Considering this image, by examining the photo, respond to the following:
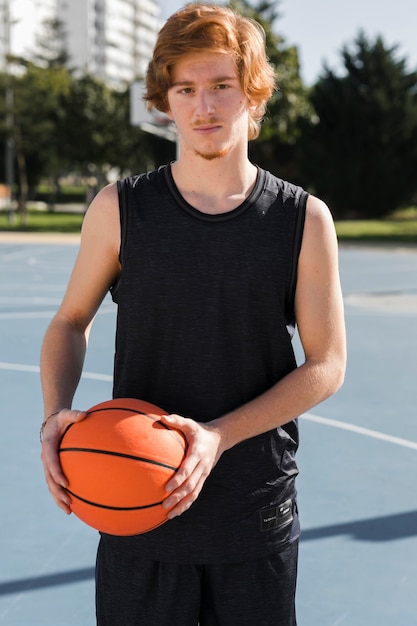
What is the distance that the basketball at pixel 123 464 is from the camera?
1.94 m

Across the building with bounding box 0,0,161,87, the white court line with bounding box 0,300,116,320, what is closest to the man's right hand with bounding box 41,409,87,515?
the white court line with bounding box 0,300,116,320

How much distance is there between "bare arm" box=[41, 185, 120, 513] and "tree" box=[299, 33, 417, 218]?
3806 centimetres

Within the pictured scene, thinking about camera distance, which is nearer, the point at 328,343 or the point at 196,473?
the point at 196,473

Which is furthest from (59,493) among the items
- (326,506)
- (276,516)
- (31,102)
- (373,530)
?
(31,102)

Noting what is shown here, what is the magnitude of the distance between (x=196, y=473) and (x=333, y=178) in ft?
126

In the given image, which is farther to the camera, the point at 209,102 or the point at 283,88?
the point at 283,88

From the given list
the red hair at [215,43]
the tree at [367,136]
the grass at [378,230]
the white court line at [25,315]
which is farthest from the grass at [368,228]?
the red hair at [215,43]

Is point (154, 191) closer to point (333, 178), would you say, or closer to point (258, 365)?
point (258, 365)

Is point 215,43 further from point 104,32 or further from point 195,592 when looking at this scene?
point 104,32

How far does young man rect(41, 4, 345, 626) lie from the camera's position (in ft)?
6.45

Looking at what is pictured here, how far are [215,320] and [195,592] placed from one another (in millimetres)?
636

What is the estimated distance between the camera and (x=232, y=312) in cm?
198

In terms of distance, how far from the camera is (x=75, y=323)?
2168mm

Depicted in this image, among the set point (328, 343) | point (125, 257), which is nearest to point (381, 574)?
point (328, 343)
